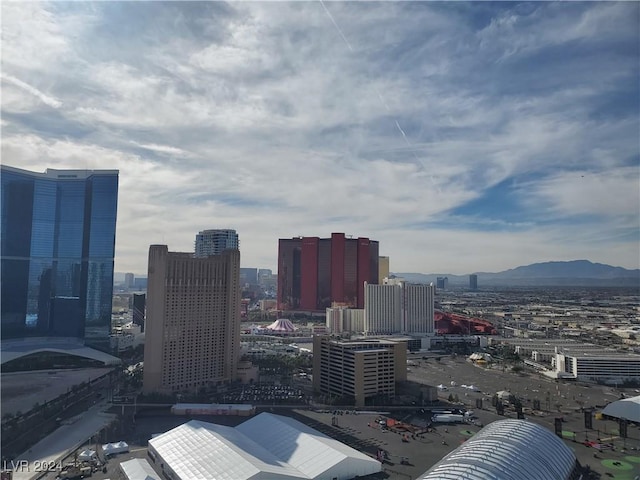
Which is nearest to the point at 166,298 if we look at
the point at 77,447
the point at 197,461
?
the point at 77,447

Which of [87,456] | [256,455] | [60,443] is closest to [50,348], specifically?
[60,443]

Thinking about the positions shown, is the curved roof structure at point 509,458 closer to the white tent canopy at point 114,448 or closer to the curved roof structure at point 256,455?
the curved roof structure at point 256,455

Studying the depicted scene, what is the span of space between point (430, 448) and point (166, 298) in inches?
618

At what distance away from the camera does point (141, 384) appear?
88.8ft

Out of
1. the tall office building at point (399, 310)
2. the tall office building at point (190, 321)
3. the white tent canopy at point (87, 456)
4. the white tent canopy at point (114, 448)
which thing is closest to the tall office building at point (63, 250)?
the tall office building at point (190, 321)

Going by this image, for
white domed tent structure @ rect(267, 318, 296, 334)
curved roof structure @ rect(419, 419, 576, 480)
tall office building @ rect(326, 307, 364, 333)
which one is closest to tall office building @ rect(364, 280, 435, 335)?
tall office building @ rect(326, 307, 364, 333)

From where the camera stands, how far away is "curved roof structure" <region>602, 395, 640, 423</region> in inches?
829

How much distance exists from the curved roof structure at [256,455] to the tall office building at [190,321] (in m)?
9.60

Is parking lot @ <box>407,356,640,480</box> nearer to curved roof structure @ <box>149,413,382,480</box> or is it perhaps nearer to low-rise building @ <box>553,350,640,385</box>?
low-rise building @ <box>553,350,640,385</box>

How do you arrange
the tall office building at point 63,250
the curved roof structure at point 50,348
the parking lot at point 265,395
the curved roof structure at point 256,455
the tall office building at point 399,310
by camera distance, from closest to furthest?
the curved roof structure at point 256,455
the parking lot at point 265,395
the curved roof structure at point 50,348
the tall office building at point 63,250
the tall office building at point 399,310

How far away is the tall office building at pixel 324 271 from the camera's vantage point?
189ft

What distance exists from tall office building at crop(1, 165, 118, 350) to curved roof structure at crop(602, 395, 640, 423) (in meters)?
30.8

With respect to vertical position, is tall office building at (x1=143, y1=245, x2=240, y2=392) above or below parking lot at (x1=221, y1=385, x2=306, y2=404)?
above

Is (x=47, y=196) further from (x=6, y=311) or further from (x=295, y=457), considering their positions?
(x=295, y=457)
